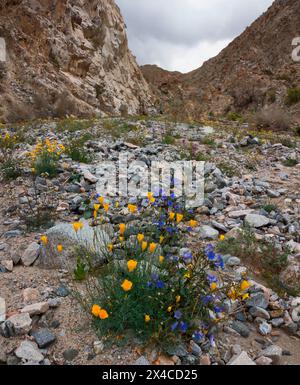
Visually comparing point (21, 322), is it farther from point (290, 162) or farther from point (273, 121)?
point (273, 121)

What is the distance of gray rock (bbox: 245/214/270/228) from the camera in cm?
361

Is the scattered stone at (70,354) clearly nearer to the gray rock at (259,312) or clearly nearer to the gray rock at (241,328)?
the gray rock at (241,328)

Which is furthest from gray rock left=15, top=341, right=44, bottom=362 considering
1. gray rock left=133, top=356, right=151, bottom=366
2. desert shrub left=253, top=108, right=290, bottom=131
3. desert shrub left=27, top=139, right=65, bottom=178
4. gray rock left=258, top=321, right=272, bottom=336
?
desert shrub left=253, top=108, right=290, bottom=131

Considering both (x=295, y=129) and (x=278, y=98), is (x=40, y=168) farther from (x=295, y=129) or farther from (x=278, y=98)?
(x=278, y=98)

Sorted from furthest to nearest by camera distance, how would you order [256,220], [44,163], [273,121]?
[273,121], [44,163], [256,220]

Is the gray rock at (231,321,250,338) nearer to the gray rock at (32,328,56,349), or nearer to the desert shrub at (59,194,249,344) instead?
the desert shrub at (59,194,249,344)

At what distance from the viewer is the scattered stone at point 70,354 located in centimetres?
196

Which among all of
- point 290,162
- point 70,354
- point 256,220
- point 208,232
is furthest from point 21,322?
point 290,162

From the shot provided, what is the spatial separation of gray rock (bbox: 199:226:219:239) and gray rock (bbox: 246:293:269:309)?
0.95m

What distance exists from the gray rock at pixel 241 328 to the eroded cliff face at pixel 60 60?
12074 mm

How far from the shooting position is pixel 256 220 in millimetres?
3664

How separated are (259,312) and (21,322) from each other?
1.73 m

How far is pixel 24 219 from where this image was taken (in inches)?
143

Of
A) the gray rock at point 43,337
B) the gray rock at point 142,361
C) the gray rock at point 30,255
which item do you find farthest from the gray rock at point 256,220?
the gray rock at point 43,337
